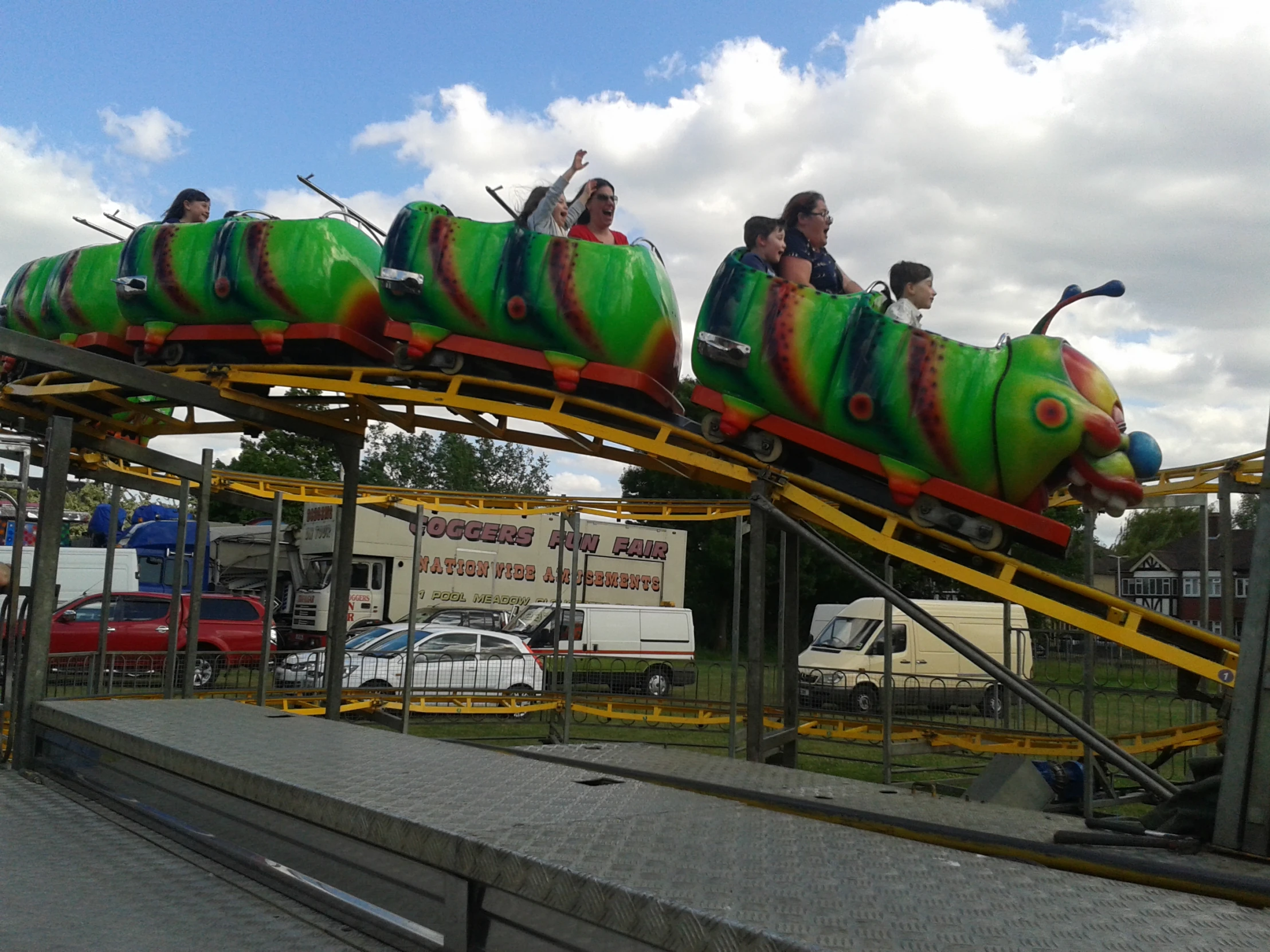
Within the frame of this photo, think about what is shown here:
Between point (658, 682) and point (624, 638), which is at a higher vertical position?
point (624, 638)

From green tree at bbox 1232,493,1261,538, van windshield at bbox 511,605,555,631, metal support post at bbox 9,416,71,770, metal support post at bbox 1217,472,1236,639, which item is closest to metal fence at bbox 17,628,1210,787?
metal support post at bbox 1217,472,1236,639

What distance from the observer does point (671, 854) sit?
2.19 meters

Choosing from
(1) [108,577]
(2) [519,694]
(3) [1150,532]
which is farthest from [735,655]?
(3) [1150,532]

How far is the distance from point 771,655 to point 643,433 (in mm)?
27041

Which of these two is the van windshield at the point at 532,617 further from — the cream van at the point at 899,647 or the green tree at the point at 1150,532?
the green tree at the point at 1150,532

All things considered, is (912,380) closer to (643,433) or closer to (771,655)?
(643,433)

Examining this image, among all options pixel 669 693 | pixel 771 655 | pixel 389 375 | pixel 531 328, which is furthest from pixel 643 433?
pixel 771 655

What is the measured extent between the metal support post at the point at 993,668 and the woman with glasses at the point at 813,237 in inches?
58.3

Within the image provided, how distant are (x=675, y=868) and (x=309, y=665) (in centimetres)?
1320

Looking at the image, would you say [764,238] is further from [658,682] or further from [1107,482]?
[658,682]

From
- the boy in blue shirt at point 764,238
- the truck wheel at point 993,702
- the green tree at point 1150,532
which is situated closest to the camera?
the boy in blue shirt at point 764,238

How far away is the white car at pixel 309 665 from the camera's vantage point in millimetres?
13953

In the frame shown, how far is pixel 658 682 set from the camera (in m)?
19.0

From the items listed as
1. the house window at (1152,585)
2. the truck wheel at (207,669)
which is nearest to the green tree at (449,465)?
the house window at (1152,585)
